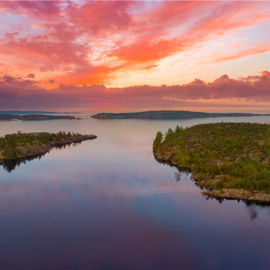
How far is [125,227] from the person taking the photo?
37406mm

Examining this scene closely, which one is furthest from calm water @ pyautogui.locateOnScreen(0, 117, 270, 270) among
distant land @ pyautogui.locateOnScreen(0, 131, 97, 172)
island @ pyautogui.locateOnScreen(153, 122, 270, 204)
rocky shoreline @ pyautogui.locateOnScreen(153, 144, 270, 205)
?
distant land @ pyautogui.locateOnScreen(0, 131, 97, 172)

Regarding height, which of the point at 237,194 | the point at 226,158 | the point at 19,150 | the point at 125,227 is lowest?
the point at 125,227

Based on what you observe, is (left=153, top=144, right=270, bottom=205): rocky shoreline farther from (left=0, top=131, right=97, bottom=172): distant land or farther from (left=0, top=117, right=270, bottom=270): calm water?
(left=0, top=131, right=97, bottom=172): distant land

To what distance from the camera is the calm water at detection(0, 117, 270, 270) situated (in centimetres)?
2927

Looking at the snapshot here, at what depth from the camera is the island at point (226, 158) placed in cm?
5012

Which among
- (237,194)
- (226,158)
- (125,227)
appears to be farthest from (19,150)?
(237,194)

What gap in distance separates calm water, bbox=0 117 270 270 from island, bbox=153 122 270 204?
390 centimetres

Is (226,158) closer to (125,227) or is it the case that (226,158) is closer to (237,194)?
(237,194)

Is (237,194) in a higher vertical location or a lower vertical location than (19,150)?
lower

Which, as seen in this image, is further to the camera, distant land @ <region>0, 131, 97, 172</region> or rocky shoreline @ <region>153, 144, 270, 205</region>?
distant land @ <region>0, 131, 97, 172</region>

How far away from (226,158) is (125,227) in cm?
4606

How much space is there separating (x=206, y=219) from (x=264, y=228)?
8.60 metres

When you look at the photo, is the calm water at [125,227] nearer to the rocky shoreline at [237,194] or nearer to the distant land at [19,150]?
the rocky shoreline at [237,194]

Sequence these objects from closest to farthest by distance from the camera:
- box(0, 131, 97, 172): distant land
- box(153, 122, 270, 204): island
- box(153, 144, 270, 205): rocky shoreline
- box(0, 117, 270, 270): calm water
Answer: box(0, 117, 270, 270): calm water < box(153, 144, 270, 205): rocky shoreline < box(153, 122, 270, 204): island < box(0, 131, 97, 172): distant land
